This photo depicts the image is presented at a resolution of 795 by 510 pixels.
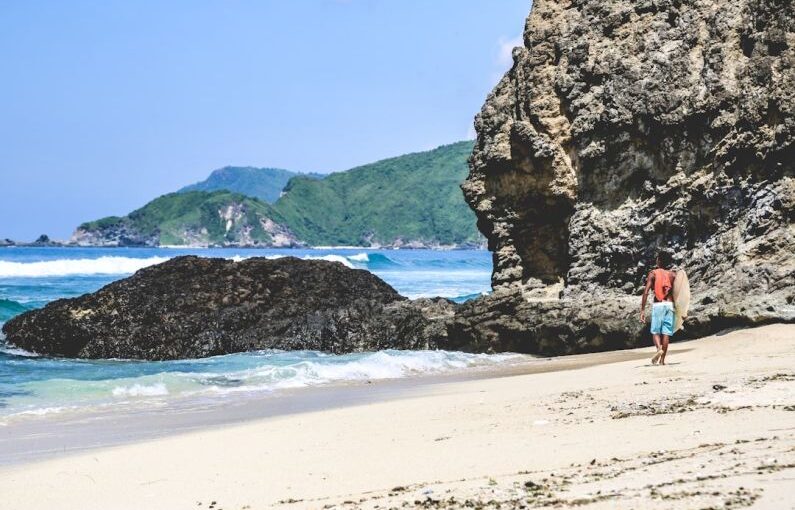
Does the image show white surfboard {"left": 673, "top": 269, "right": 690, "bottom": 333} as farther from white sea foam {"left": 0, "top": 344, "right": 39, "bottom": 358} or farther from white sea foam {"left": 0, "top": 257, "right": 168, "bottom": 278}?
white sea foam {"left": 0, "top": 257, "right": 168, "bottom": 278}

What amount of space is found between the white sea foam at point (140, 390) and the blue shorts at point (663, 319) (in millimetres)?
5982

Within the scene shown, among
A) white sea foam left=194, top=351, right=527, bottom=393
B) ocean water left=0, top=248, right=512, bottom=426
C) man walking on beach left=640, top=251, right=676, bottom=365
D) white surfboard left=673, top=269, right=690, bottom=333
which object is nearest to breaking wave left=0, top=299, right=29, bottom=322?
ocean water left=0, top=248, right=512, bottom=426

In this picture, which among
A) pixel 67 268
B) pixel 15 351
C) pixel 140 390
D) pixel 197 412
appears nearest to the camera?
pixel 197 412

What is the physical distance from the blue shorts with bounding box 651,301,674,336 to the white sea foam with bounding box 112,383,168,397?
19.6ft

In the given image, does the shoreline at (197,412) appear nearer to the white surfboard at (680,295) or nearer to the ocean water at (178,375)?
the ocean water at (178,375)

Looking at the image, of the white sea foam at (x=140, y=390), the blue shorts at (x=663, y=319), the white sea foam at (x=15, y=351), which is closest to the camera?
the blue shorts at (x=663, y=319)

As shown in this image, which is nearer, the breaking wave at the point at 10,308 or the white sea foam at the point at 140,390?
the white sea foam at the point at 140,390

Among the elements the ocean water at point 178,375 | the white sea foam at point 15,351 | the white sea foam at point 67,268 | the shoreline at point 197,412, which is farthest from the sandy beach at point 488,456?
the white sea foam at point 67,268

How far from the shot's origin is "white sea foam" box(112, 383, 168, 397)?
37.2 feet

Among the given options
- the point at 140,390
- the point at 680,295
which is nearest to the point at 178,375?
the point at 140,390

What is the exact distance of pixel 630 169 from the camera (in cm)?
1461

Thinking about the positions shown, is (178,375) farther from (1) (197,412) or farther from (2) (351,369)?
(1) (197,412)

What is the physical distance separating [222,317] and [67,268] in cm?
4361

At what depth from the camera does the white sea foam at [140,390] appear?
11.4 meters
